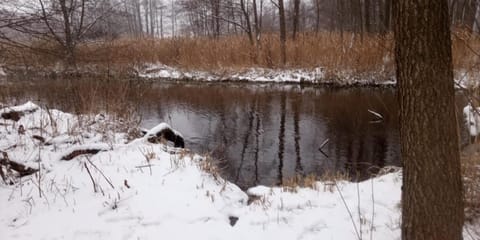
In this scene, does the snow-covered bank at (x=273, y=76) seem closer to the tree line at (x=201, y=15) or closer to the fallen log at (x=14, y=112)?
the tree line at (x=201, y=15)

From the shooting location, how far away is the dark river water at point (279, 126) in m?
5.33

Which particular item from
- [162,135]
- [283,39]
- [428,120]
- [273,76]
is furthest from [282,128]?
[283,39]

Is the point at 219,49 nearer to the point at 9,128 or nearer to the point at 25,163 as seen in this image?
the point at 9,128

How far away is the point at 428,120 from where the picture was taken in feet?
5.95

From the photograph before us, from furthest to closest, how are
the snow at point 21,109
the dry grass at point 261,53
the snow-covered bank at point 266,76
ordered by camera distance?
the snow-covered bank at point 266,76, the dry grass at point 261,53, the snow at point 21,109

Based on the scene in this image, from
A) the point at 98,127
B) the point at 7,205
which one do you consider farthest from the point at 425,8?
the point at 98,127

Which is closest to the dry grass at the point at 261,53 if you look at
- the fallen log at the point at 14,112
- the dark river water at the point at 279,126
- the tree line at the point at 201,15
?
the tree line at the point at 201,15

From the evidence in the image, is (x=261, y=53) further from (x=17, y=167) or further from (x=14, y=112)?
(x=17, y=167)

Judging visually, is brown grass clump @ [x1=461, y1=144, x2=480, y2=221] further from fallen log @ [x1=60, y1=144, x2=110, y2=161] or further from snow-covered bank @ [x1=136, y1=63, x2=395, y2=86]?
snow-covered bank @ [x1=136, y1=63, x2=395, y2=86]

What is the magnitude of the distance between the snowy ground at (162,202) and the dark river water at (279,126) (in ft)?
3.34

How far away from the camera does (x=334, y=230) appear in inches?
103

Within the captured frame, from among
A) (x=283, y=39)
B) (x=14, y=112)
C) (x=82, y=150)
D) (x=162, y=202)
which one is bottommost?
(x=162, y=202)

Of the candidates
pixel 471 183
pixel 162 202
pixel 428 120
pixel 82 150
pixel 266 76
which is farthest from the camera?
pixel 266 76

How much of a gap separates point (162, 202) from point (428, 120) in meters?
2.23
